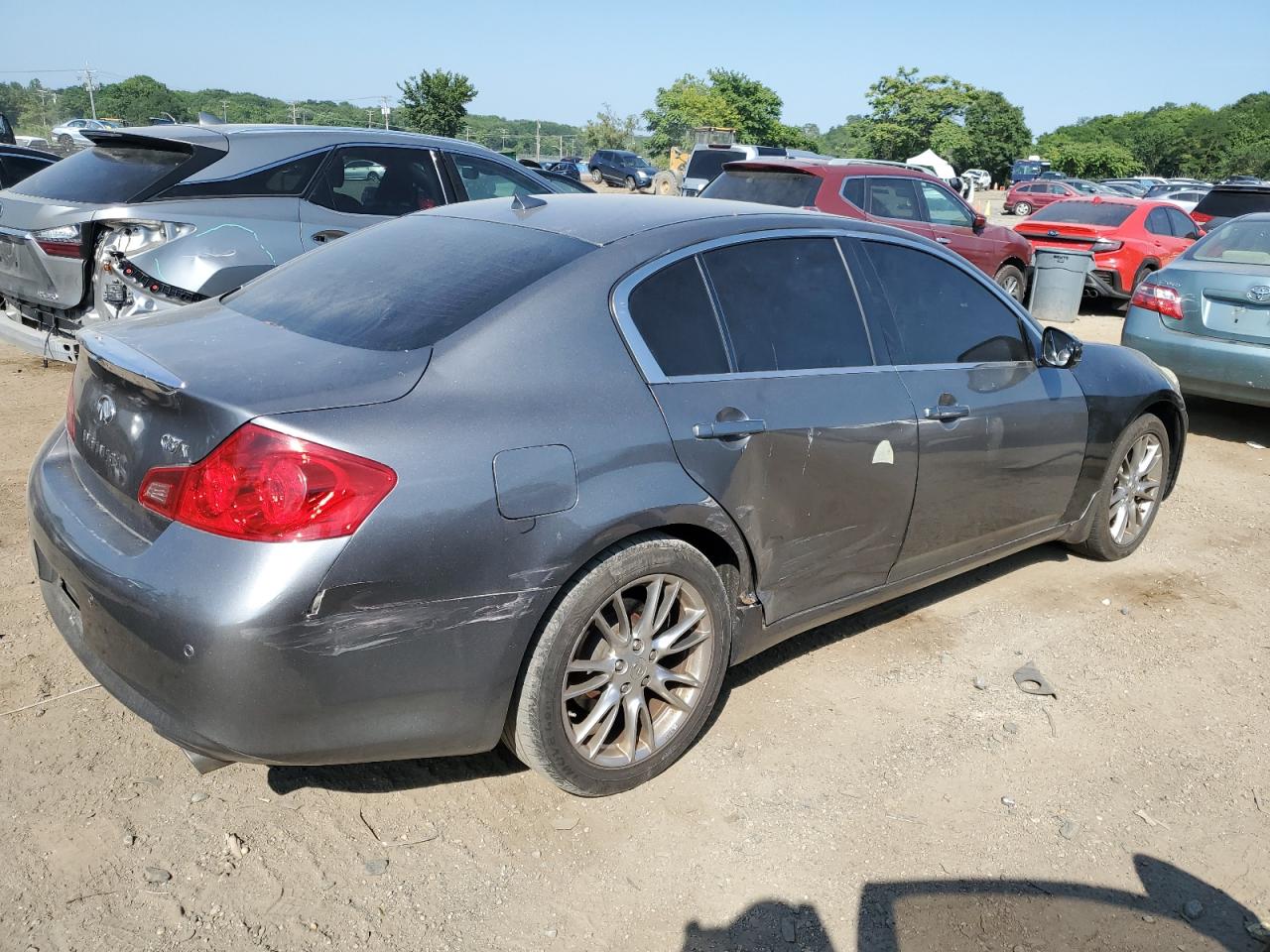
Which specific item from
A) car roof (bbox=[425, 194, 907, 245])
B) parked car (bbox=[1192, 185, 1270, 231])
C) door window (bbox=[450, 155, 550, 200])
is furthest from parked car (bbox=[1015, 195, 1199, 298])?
car roof (bbox=[425, 194, 907, 245])

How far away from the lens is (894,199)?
35.2 feet

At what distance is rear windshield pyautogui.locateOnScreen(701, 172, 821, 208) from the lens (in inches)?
393

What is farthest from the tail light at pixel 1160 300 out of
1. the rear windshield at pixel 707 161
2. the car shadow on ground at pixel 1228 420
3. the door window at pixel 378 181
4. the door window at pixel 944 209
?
the rear windshield at pixel 707 161

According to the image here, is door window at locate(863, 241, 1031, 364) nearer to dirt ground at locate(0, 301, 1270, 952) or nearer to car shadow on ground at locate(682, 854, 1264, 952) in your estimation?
dirt ground at locate(0, 301, 1270, 952)

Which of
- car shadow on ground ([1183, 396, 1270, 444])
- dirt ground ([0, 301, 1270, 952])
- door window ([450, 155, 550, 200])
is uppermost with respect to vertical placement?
door window ([450, 155, 550, 200])

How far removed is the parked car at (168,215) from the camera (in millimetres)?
5465

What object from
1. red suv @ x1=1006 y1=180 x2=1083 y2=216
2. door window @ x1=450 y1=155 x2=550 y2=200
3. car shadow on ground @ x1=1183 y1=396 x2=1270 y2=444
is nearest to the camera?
door window @ x1=450 y1=155 x2=550 y2=200

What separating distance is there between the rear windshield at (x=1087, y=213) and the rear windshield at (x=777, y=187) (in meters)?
4.95

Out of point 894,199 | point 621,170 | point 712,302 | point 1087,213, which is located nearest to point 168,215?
point 712,302

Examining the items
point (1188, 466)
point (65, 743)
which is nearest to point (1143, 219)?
point (1188, 466)

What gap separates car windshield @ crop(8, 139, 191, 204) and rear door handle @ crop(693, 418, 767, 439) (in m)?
4.11

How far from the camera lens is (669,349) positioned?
9.93ft

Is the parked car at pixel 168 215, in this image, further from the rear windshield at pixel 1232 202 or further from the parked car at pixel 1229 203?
the rear windshield at pixel 1232 202

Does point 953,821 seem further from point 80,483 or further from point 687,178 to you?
point 687,178
